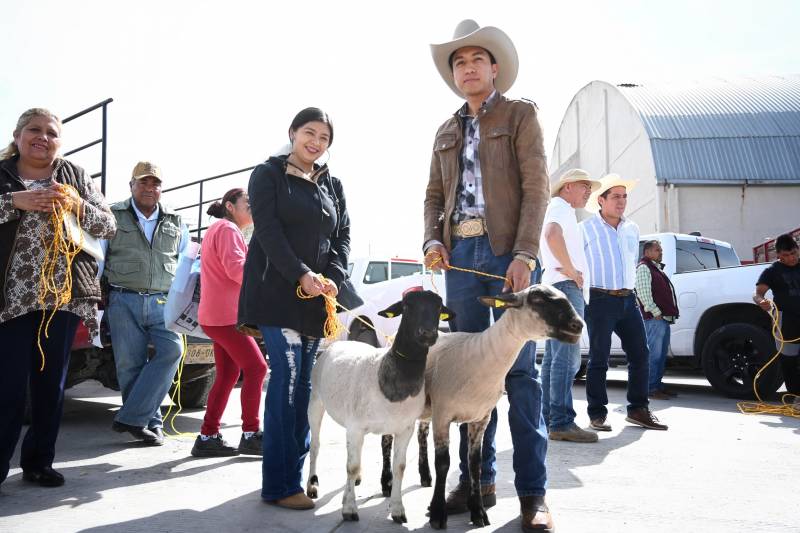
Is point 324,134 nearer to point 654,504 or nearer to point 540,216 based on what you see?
point 540,216

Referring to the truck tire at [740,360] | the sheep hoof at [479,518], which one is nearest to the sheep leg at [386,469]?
the sheep hoof at [479,518]

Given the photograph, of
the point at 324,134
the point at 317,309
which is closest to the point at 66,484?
the point at 317,309

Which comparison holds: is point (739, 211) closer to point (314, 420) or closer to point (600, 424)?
point (600, 424)

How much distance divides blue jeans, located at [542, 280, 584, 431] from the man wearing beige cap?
3199 mm

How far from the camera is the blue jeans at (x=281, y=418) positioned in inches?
142

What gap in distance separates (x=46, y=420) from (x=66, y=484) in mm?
427

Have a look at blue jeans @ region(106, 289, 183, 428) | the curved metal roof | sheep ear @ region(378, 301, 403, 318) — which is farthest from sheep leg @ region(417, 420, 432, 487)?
the curved metal roof

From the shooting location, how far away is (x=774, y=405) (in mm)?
7520

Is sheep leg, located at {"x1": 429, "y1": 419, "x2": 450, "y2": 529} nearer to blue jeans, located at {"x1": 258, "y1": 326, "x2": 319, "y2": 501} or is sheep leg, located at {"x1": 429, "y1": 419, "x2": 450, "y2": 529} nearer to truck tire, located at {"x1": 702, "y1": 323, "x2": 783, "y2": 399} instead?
blue jeans, located at {"x1": 258, "y1": 326, "x2": 319, "y2": 501}

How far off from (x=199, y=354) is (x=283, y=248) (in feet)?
10.4

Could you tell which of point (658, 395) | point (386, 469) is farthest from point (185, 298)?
point (658, 395)

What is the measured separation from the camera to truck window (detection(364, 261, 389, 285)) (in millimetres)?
12922

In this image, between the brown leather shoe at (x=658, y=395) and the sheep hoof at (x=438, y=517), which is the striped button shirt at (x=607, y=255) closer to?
the brown leather shoe at (x=658, y=395)

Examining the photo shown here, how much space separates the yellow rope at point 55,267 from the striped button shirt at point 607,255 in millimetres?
4341
